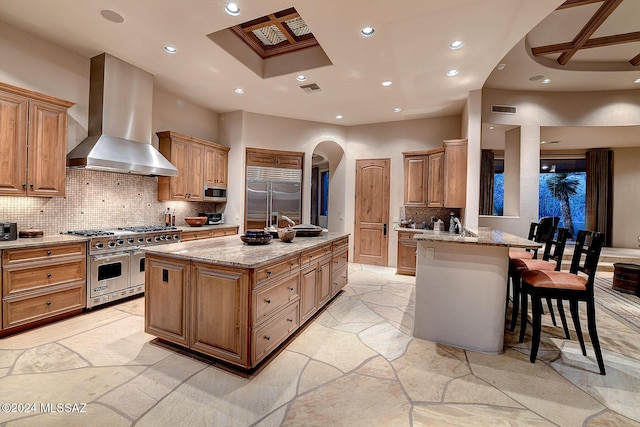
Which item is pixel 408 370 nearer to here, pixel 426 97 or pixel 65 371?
pixel 65 371

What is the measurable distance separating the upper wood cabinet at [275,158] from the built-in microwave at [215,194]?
2.50 ft

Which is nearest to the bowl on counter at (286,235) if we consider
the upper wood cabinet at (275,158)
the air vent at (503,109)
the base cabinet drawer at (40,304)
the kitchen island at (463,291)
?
the kitchen island at (463,291)

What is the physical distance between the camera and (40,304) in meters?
2.93

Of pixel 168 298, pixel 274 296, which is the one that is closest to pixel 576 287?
pixel 274 296

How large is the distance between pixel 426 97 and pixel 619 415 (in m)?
4.37

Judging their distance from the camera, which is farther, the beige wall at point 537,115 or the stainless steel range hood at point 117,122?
the beige wall at point 537,115

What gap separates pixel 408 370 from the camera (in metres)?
2.34

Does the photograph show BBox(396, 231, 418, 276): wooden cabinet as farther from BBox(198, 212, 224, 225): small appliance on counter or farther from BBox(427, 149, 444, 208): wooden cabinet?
BBox(198, 212, 224, 225): small appliance on counter

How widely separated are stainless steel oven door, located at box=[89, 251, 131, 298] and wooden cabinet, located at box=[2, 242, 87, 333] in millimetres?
94

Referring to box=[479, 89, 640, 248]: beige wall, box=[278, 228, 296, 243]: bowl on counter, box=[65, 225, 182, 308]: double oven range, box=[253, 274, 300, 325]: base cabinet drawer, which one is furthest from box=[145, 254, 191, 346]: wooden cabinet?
box=[479, 89, 640, 248]: beige wall

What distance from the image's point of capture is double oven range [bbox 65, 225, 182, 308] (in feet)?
10.9

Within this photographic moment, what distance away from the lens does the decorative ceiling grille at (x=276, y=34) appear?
3.22m

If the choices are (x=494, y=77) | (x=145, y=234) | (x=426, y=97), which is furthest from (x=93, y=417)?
(x=494, y=77)

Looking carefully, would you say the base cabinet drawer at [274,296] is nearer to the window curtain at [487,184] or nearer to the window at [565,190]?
the window curtain at [487,184]
